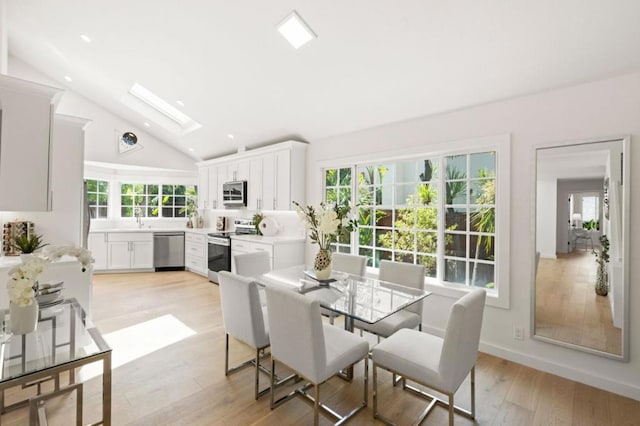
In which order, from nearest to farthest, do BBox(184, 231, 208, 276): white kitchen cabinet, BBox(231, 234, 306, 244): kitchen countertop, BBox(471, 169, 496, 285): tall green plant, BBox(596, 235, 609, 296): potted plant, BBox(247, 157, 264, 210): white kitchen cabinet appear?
BBox(596, 235, 609, 296): potted plant < BBox(471, 169, 496, 285): tall green plant < BBox(231, 234, 306, 244): kitchen countertop < BBox(247, 157, 264, 210): white kitchen cabinet < BBox(184, 231, 208, 276): white kitchen cabinet

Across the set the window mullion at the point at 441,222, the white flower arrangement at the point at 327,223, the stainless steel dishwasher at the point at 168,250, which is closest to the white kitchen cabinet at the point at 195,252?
the stainless steel dishwasher at the point at 168,250

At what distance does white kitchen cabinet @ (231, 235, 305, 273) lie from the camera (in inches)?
176

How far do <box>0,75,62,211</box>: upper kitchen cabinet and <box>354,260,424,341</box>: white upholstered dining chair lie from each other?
9.69 feet

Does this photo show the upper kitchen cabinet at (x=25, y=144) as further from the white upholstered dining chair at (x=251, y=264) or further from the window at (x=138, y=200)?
the window at (x=138, y=200)

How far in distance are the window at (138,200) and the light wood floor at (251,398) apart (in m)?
4.71

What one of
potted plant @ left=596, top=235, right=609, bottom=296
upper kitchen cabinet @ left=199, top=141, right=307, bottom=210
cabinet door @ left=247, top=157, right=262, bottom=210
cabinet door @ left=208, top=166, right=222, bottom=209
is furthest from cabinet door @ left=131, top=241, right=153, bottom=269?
potted plant @ left=596, top=235, right=609, bottom=296

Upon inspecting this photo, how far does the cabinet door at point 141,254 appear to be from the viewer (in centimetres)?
630

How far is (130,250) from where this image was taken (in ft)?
20.6

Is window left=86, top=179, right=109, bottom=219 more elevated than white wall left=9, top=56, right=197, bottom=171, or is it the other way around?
white wall left=9, top=56, right=197, bottom=171

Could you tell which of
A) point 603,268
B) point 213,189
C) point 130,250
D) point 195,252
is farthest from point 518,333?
point 130,250

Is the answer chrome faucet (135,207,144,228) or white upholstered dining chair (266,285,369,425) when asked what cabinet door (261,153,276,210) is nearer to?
white upholstered dining chair (266,285,369,425)

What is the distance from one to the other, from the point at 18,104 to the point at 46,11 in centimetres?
213

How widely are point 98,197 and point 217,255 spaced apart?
11.3ft

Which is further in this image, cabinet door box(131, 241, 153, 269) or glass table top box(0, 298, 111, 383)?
cabinet door box(131, 241, 153, 269)
